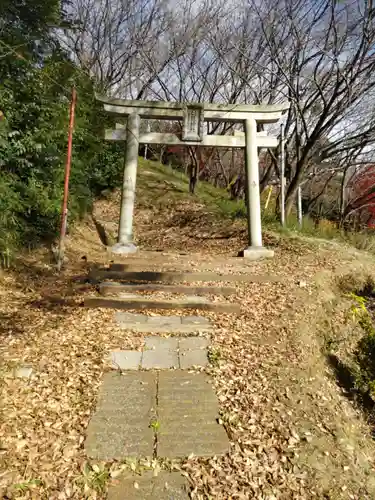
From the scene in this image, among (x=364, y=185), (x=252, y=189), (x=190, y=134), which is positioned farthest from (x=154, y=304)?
(x=364, y=185)

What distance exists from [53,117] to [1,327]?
4.61m

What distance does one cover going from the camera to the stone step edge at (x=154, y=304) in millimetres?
4812

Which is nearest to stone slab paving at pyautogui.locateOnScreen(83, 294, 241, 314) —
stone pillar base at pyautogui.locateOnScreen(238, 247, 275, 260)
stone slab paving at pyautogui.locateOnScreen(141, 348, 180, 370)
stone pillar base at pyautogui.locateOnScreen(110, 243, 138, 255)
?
stone slab paving at pyautogui.locateOnScreen(141, 348, 180, 370)

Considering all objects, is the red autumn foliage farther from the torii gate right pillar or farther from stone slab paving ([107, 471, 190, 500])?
stone slab paving ([107, 471, 190, 500])

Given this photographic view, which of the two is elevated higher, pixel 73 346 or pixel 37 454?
pixel 73 346

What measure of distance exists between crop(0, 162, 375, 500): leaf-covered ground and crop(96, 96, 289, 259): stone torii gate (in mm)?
1772

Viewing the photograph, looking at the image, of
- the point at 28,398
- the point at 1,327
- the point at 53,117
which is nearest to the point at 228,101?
the point at 53,117

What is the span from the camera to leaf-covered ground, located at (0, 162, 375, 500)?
2.37 m

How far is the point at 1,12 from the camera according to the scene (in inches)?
222

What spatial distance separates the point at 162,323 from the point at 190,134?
185 inches

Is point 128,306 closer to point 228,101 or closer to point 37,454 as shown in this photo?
point 37,454

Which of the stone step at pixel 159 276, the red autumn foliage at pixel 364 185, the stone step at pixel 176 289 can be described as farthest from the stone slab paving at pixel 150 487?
the red autumn foliage at pixel 364 185

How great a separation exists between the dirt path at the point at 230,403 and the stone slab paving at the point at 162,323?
15 centimetres

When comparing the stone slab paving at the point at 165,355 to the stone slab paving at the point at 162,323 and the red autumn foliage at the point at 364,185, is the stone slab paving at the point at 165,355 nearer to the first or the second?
the stone slab paving at the point at 162,323
